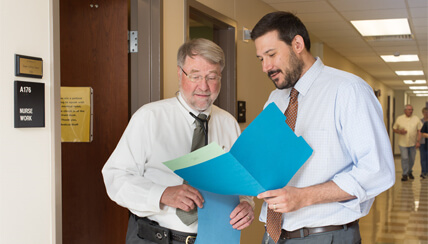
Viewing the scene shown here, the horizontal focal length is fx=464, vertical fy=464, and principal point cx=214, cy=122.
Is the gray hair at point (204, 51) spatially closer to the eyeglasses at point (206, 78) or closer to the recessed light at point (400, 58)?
the eyeglasses at point (206, 78)

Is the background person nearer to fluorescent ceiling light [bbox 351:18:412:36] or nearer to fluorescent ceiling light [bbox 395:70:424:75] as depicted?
fluorescent ceiling light [bbox 395:70:424:75]

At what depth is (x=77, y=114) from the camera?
294 centimetres

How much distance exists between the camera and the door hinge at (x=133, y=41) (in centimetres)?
307

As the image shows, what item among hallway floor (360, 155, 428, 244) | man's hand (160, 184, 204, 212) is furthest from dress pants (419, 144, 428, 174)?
man's hand (160, 184, 204, 212)

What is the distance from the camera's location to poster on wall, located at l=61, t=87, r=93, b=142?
293cm

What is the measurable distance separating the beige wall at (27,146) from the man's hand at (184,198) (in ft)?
1.68

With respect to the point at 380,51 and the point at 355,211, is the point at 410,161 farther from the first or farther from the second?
the point at 355,211

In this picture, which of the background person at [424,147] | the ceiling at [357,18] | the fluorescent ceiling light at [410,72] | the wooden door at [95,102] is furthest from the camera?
the fluorescent ceiling light at [410,72]

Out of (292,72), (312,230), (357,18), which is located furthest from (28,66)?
(357,18)

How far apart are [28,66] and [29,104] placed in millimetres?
148

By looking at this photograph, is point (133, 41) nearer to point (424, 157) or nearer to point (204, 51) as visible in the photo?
point (204, 51)

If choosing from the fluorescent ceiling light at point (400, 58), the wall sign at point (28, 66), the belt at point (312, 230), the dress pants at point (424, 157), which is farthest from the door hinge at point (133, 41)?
the dress pants at point (424, 157)

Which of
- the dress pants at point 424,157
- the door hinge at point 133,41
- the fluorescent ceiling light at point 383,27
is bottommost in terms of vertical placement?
the dress pants at point 424,157

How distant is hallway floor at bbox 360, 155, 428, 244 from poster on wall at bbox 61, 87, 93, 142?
3932 mm
